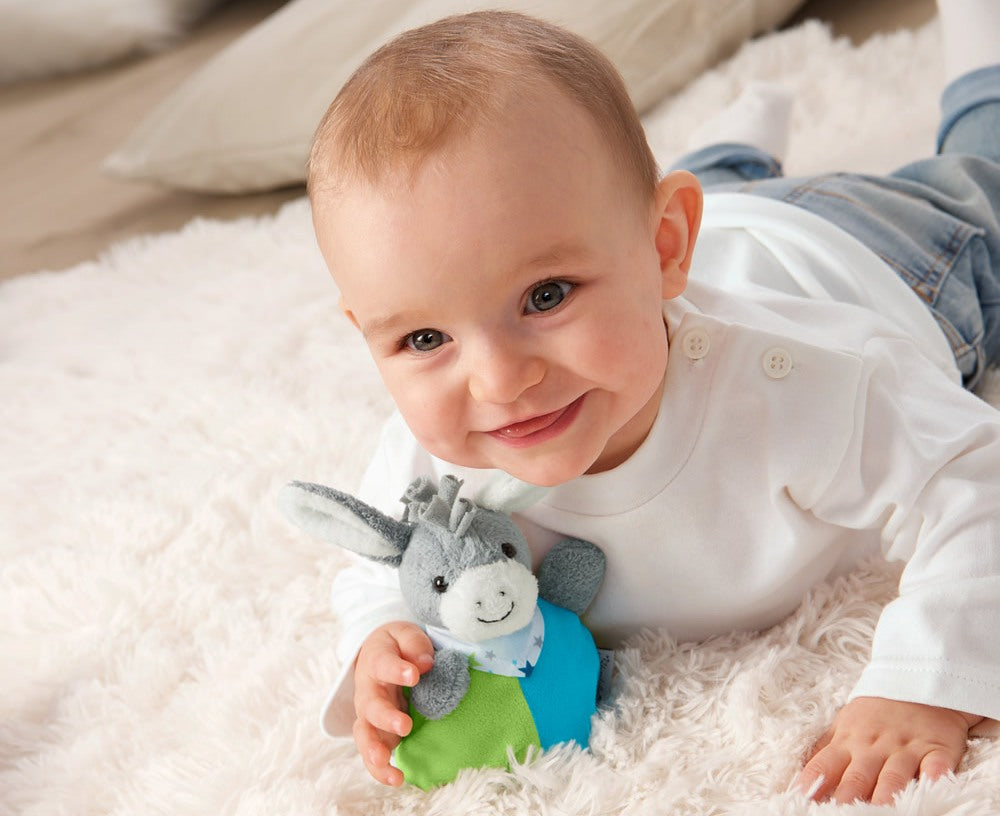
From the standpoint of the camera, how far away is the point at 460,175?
2.21ft

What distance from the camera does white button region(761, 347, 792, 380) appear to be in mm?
827

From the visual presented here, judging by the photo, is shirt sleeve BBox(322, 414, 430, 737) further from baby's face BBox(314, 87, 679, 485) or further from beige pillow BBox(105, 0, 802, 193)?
beige pillow BBox(105, 0, 802, 193)

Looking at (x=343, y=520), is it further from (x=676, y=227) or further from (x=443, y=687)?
(x=676, y=227)

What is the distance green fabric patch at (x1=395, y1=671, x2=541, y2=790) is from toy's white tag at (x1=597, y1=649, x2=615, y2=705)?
0.08 metres

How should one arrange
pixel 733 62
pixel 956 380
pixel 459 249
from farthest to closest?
pixel 733 62 < pixel 956 380 < pixel 459 249

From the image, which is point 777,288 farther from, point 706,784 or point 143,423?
point 143,423

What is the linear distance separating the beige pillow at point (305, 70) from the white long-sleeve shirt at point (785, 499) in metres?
0.95

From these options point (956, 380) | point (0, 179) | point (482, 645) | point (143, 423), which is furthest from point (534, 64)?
point (0, 179)

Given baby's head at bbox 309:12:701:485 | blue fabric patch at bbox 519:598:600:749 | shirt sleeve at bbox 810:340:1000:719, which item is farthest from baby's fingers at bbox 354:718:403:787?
shirt sleeve at bbox 810:340:1000:719

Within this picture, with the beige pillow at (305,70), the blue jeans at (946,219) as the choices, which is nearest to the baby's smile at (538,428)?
the blue jeans at (946,219)

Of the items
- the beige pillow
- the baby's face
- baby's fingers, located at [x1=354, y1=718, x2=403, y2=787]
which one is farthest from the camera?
the beige pillow

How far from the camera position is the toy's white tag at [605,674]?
849 mm

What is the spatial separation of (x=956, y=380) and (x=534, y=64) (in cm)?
56

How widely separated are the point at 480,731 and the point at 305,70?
1.35 m
